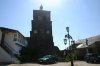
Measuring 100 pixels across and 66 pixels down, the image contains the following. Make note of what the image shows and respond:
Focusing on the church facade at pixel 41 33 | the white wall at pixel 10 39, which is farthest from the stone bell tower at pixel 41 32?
the white wall at pixel 10 39

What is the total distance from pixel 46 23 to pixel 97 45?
59.4ft

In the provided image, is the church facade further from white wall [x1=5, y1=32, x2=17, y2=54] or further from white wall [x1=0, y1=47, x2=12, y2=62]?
white wall [x1=0, y1=47, x2=12, y2=62]

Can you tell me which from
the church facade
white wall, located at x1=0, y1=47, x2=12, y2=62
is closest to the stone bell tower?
A: the church facade

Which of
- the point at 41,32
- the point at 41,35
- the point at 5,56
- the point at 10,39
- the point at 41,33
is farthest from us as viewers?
the point at 41,32

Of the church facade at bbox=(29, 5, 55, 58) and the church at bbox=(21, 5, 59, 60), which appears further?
the church facade at bbox=(29, 5, 55, 58)

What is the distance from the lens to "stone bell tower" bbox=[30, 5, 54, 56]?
51719mm

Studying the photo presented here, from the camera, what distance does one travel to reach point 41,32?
5588 cm

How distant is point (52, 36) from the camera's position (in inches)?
2191

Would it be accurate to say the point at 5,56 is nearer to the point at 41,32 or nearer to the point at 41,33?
the point at 41,33

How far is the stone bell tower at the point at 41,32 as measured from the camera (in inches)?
2036

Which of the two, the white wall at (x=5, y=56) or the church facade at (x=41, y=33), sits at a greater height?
the church facade at (x=41, y=33)

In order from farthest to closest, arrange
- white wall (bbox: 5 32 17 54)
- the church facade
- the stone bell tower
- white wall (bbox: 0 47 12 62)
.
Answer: the stone bell tower
the church facade
white wall (bbox: 5 32 17 54)
white wall (bbox: 0 47 12 62)

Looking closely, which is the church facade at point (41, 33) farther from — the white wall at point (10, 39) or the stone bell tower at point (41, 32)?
the white wall at point (10, 39)

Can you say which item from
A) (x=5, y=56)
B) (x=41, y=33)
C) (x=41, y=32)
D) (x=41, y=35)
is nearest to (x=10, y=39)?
(x=5, y=56)
